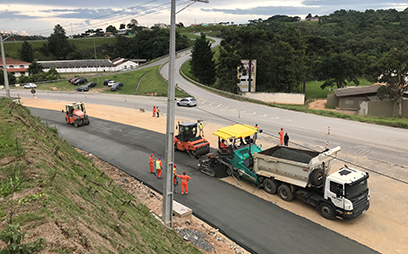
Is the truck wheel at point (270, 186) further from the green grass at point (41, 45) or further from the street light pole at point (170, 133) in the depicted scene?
the green grass at point (41, 45)

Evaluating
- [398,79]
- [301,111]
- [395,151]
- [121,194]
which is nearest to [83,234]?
[121,194]

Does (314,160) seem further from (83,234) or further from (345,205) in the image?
(83,234)

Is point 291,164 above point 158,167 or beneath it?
above

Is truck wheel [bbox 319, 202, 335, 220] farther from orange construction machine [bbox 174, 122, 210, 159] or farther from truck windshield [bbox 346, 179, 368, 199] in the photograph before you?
orange construction machine [bbox 174, 122, 210, 159]

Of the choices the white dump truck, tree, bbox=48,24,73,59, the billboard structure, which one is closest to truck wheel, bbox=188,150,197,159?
the white dump truck

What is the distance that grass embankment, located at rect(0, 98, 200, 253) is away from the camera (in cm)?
572

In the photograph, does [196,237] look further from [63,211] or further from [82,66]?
[82,66]

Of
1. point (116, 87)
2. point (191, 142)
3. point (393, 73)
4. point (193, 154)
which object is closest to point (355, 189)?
point (193, 154)

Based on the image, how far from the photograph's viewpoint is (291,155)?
48.9ft

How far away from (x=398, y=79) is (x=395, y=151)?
55.5 ft

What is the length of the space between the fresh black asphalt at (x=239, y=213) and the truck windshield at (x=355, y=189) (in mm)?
Result: 1797

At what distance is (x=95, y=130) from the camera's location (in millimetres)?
28547

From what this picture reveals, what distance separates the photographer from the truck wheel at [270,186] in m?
14.9

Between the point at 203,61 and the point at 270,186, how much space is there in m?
53.9
